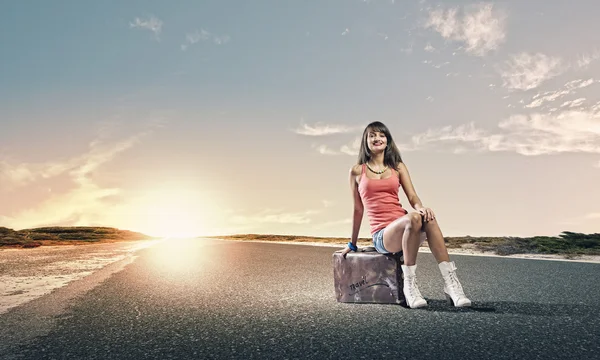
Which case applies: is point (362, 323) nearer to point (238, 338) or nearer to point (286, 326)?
point (286, 326)

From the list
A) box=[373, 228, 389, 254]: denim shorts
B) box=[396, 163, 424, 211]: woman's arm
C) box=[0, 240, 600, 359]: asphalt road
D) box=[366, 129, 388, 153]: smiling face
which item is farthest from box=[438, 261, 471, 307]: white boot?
box=[366, 129, 388, 153]: smiling face

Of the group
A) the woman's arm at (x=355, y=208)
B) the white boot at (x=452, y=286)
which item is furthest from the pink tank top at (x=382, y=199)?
the white boot at (x=452, y=286)

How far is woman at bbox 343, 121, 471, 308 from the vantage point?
4.44 metres

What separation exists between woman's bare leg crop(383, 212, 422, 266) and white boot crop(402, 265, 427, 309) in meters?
0.06

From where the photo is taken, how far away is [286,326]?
3.81 meters

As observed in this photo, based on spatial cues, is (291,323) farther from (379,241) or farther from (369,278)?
(379,241)

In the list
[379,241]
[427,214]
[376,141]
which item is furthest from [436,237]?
[376,141]

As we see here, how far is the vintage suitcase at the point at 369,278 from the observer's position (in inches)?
187

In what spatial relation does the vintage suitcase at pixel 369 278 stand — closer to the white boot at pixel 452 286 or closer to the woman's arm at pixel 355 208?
the woman's arm at pixel 355 208

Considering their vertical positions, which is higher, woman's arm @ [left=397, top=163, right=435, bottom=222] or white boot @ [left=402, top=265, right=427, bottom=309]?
woman's arm @ [left=397, top=163, right=435, bottom=222]

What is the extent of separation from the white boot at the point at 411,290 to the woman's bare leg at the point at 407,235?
0.20 feet

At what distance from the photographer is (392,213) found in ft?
16.0

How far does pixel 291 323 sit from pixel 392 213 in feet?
5.42

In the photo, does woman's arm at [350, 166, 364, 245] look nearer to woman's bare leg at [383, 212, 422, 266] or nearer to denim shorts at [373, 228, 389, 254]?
denim shorts at [373, 228, 389, 254]
